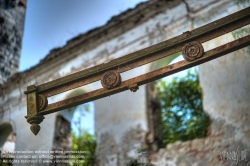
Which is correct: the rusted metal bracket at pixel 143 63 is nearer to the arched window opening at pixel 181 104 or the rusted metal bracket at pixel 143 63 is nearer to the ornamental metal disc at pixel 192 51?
the ornamental metal disc at pixel 192 51

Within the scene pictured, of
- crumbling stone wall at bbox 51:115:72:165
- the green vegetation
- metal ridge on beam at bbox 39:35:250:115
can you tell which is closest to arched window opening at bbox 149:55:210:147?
the green vegetation

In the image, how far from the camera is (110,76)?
13.0 feet

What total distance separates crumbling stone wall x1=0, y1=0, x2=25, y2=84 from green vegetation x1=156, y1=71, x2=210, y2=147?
18.2 ft

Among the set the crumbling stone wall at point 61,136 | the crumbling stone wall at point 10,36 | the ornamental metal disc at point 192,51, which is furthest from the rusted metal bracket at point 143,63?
the crumbling stone wall at point 10,36

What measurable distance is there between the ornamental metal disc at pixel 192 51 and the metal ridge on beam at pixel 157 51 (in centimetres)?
7

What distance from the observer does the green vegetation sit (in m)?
12.9

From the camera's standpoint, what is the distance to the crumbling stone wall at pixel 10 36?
10.6m

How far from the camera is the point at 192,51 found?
3715mm

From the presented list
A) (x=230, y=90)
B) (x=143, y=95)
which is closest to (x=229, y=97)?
(x=230, y=90)

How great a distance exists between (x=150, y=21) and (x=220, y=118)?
9.82 feet

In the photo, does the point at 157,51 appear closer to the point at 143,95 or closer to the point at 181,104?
the point at 143,95

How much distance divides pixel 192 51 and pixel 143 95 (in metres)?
3.62

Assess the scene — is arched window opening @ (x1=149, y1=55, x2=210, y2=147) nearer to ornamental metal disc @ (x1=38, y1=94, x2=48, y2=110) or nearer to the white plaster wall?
the white plaster wall

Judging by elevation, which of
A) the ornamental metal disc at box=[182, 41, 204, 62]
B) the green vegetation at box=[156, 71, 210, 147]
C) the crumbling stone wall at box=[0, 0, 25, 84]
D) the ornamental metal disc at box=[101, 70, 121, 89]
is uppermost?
the crumbling stone wall at box=[0, 0, 25, 84]
